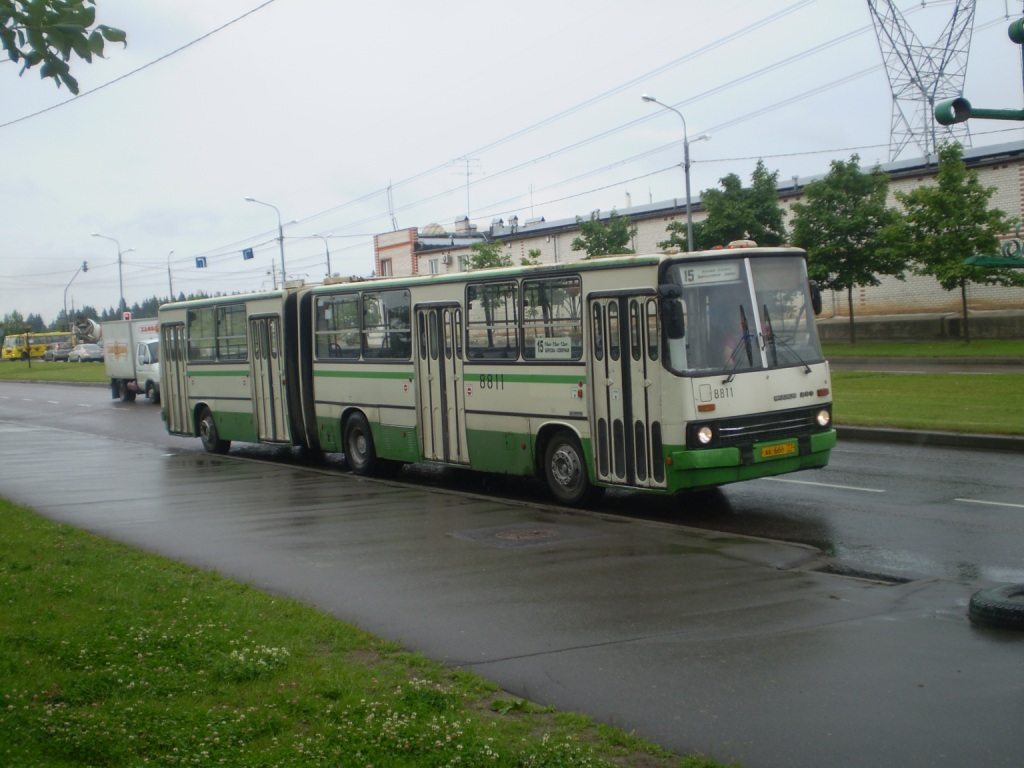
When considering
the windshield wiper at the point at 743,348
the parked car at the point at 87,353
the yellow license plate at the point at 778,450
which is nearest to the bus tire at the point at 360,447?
the windshield wiper at the point at 743,348

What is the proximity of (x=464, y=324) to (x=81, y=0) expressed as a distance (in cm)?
869

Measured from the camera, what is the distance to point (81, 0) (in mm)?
6285

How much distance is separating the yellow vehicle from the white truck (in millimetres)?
73487

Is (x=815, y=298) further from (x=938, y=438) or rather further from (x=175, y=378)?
(x=175, y=378)

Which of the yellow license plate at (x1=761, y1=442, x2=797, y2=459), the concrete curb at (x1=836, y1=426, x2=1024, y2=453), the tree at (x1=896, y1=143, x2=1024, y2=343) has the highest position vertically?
the tree at (x1=896, y1=143, x2=1024, y2=343)

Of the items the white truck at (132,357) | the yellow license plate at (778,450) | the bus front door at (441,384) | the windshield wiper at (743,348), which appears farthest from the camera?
the white truck at (132,357)

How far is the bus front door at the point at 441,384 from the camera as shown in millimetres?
14738

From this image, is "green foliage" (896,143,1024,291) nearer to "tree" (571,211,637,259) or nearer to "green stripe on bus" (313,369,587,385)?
"tree" (571,211,637,259)

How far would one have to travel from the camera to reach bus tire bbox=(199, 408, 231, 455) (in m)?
21.8

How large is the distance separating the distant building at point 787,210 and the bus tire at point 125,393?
14.0 meters

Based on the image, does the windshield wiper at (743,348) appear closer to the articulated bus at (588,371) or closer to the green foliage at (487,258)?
the articulated bus at (588,371)

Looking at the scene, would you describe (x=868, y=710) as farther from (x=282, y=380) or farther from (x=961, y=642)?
(x=282, y=380)

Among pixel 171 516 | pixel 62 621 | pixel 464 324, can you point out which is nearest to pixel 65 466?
pixel 171 516

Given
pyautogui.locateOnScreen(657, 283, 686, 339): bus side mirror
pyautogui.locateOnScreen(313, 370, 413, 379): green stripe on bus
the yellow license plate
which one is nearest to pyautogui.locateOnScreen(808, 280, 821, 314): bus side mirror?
the yellow license plate
